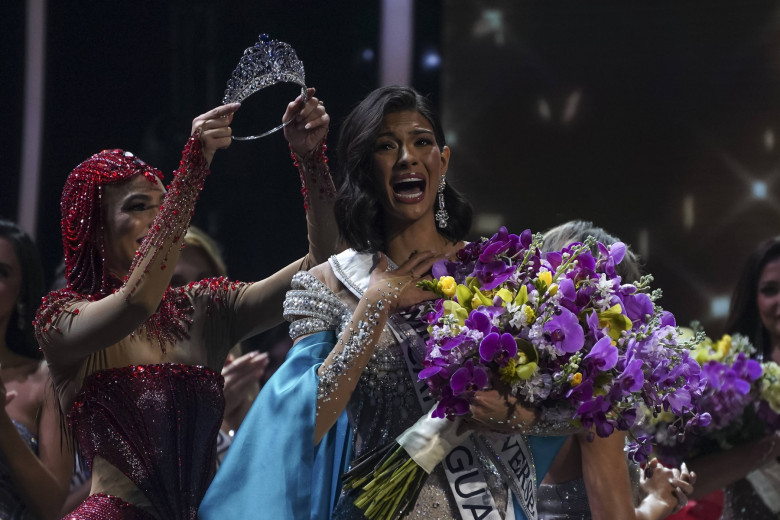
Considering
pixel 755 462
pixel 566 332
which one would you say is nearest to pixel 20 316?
pixel 566 332

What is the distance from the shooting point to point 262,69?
2213mm

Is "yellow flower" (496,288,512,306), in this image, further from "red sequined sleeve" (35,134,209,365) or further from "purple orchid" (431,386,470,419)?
"red sequined sleeve" (35,134,209,365)

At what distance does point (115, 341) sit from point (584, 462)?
3.20ft

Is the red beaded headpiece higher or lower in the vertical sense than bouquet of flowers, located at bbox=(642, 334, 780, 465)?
higher

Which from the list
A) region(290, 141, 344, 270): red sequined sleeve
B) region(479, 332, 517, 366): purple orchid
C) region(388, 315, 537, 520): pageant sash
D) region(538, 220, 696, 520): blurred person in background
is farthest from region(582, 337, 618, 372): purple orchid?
region(290, 141, 344, 270): red sequined sleeve

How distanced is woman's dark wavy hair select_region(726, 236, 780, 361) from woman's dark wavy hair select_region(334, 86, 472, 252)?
5.60 feet

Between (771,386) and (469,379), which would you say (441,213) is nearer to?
(469,379)

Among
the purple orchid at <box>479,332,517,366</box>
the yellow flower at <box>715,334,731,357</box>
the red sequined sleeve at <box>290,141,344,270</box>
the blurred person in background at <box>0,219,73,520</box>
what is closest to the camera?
the purple orchid at <box>479,332,517,366</box>

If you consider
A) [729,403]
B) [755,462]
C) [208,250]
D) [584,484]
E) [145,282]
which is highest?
[145,282]

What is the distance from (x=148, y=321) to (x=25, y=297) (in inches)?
36.3

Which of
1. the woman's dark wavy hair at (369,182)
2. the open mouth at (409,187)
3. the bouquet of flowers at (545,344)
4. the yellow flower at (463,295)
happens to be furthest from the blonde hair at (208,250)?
the yellow flower at (463,295)

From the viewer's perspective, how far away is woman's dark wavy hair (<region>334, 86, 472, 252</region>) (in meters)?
1.94

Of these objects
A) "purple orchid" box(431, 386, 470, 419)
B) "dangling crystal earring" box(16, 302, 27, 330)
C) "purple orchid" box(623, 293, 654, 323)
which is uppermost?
"purple orchid" box(623, 293, 654, 323)

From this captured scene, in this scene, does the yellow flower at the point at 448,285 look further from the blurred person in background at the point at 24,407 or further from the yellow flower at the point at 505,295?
the blurred person in background at the point at 24,407
